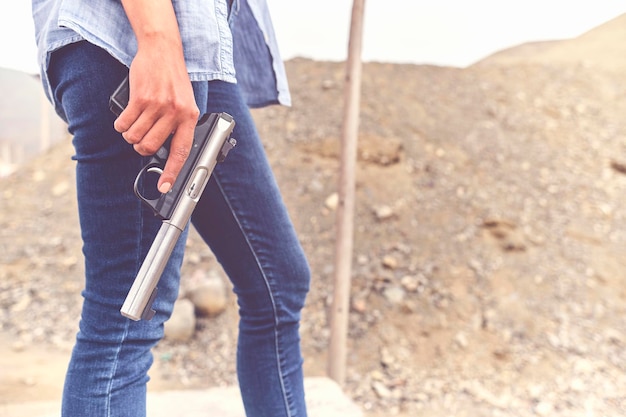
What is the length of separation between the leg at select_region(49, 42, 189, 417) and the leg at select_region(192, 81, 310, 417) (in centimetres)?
13

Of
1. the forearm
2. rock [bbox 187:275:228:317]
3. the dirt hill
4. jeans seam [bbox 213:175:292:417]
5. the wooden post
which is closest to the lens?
the forearm

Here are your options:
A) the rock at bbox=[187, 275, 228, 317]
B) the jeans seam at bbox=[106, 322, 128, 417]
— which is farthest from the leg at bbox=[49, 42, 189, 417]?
the rock at bbox=[187, 275, 228, 317]

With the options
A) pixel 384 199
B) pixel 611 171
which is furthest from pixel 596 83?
pixel 384 199

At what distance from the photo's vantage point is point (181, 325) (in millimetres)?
3008

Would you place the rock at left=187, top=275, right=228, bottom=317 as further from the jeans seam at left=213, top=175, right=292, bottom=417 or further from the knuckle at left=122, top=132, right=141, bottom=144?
the knuckle at left=122, top=132, right=141, bottom=144

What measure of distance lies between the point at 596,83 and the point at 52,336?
497 centimetres

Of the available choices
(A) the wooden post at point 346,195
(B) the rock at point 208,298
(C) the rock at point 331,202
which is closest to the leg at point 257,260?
(A) the wooden post at point 346,195

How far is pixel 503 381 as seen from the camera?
108 inches

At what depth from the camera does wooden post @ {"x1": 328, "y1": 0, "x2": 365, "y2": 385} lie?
2.21m

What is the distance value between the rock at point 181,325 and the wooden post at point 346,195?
1003 millimetres

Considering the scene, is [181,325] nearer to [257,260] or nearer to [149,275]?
[257,260]

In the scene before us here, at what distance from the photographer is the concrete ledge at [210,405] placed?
1.49 metres

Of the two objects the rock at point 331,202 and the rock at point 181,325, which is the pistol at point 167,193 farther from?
the rock at point 331,202

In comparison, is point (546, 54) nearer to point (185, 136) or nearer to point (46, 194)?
point (46, 194)
